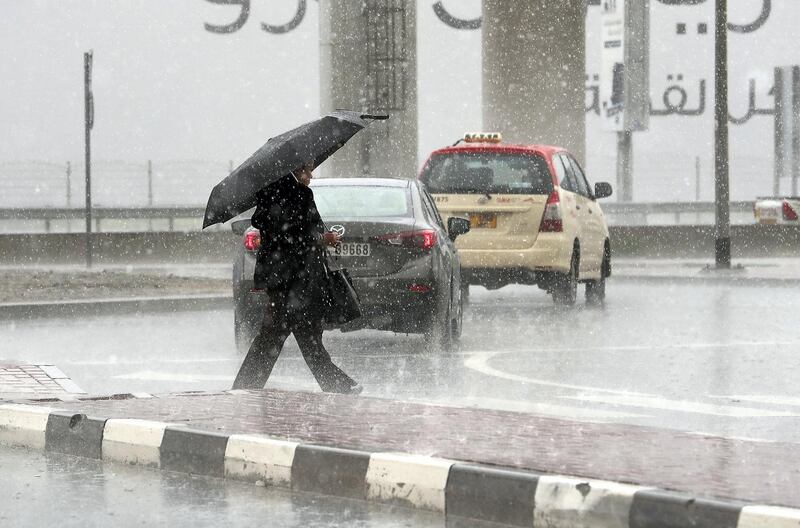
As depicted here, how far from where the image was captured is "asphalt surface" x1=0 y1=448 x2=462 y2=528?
6.47m

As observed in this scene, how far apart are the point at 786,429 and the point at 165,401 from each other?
3.44 metres

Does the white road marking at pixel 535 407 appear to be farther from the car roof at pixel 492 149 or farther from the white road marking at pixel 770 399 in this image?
the car roof at pixel 492 149

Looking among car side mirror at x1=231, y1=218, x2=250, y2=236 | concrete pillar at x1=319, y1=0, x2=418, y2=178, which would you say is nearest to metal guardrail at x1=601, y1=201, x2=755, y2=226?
concrete pillar at x1=319, y1=0, x2=418, y2=178

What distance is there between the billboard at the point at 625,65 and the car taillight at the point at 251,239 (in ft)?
127

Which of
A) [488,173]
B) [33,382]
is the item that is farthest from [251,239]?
[488,173]

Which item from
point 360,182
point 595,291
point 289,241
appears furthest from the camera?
point 595,291

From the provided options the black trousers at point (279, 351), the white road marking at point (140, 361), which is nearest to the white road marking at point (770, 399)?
the black trousers at point (279, 351)

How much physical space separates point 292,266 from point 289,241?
0.51ft

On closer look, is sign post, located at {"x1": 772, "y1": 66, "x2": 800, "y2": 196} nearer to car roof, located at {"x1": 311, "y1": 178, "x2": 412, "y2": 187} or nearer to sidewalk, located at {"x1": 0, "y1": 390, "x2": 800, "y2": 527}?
car roof, located at {"x1": 311, "y1": 178, "x2": 412, "y2": 187}

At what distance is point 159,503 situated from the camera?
6.89 metres

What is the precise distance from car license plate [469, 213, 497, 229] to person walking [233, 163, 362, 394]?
8.01 meters

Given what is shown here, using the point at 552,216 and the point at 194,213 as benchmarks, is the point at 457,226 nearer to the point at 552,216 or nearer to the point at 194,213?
the point at 552,216

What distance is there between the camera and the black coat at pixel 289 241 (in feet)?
31.2

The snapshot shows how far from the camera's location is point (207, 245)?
30.9 meters
